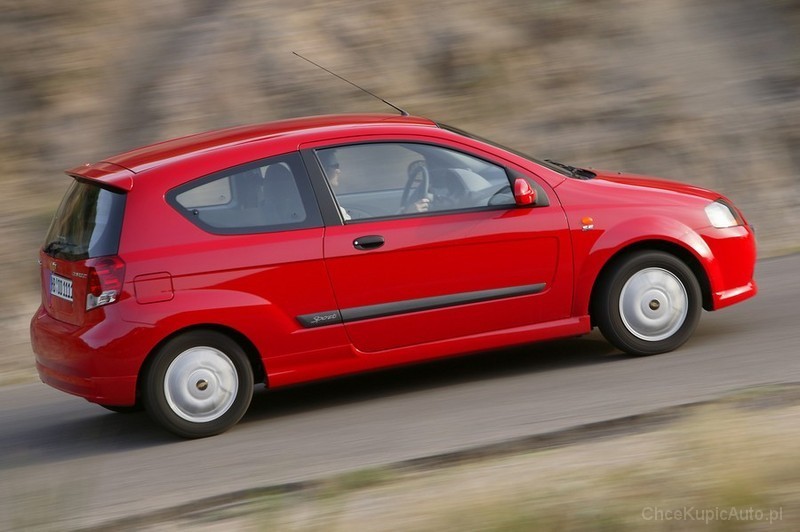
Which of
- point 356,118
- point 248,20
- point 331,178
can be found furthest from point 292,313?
point 248,20

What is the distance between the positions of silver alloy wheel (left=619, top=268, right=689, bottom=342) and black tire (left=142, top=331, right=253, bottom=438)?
2314 millimetres

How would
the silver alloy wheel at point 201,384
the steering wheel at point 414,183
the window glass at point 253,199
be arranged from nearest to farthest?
the silver alloy wheel at point 201,384, the window glass at point 253,199, the steering wheel at point 414,183

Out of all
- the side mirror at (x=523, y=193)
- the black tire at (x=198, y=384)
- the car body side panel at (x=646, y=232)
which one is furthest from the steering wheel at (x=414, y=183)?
the black tire at (x=198, y=384)

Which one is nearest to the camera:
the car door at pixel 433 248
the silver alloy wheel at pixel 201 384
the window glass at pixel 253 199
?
the silver alloy wheel at pixel 201 384

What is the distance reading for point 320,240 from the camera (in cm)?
643

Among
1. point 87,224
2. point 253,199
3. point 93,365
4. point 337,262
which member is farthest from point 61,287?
point 337,262

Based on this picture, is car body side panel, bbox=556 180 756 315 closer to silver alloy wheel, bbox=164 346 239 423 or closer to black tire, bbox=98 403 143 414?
silver alloy wheel, bbox=164 346 239 423

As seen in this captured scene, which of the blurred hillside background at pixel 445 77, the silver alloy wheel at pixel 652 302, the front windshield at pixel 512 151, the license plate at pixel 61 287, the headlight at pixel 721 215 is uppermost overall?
the blurred hillside background at pixel 445 77

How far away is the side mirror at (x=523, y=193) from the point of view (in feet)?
21.9

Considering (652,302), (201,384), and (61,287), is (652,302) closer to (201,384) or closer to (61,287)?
(201,384)

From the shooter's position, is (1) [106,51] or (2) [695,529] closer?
(2) [695,529]

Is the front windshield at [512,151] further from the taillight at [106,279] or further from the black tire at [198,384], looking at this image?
the taillight at [106,279]

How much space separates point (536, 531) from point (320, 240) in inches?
104

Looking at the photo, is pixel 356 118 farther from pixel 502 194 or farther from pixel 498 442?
pixel 498 442
